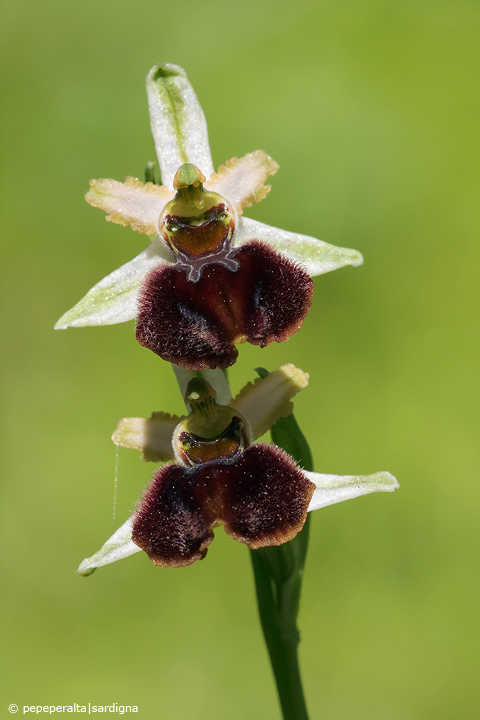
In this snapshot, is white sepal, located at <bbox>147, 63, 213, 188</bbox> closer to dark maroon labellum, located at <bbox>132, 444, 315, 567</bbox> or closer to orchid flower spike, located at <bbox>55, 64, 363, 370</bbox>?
orchid flower spike, located at <bbox>55, 64, 363, 370</bbox>

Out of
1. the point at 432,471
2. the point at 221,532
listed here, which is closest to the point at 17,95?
the point at 221,532

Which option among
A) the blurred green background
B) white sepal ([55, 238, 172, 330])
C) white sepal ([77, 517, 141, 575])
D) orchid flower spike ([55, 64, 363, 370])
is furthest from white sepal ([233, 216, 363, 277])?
the blurred green background

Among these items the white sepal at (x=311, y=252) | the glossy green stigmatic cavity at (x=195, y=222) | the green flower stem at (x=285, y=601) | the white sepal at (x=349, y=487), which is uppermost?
the glossy green stigmatic cavity at (x=195, y=222)

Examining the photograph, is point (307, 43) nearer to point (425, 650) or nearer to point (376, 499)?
point (376, 499)

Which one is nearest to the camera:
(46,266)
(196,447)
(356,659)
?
(196,447)

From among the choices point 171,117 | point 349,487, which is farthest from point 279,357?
point 349,487

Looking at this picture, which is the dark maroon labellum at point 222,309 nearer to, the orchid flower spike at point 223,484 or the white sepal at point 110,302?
the white sepal at point 110,302

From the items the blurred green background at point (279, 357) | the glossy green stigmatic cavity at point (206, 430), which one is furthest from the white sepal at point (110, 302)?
the blurred green background at point (279, 357)
